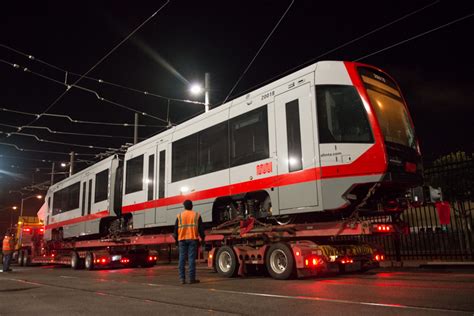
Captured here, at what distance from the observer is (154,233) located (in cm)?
1370

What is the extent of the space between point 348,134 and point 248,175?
2.42 meters

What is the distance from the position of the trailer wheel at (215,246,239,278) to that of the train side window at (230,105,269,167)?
77.1 inches

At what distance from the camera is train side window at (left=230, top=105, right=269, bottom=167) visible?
9.30m

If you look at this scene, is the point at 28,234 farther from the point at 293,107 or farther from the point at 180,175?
the point at 293,107

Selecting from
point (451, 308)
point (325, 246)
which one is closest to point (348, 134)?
point (325, 246)

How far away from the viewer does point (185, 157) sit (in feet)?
38.0

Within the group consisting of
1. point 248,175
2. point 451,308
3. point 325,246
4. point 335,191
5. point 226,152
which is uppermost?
point 226,152

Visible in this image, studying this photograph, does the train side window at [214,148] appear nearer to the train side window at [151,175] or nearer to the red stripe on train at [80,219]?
the train side window at [151,175]

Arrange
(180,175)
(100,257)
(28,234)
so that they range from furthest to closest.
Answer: (28,234)
(100,257)
(180,175)

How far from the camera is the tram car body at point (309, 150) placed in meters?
7.88

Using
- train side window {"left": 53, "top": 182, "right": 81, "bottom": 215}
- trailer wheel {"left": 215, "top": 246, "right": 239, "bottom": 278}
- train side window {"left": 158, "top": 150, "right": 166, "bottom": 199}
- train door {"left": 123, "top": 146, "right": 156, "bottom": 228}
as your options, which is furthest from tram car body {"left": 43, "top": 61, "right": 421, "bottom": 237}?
train side window {"left": 53, "top": 182, "right": 81, "bottom": 215}

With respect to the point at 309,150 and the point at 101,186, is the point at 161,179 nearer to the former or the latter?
the point at 101,186

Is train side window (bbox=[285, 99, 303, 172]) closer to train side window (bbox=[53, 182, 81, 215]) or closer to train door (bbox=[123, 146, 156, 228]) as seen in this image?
train door (bbox=[123, 146, 156, 228])

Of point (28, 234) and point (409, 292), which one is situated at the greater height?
point (28, 234)
